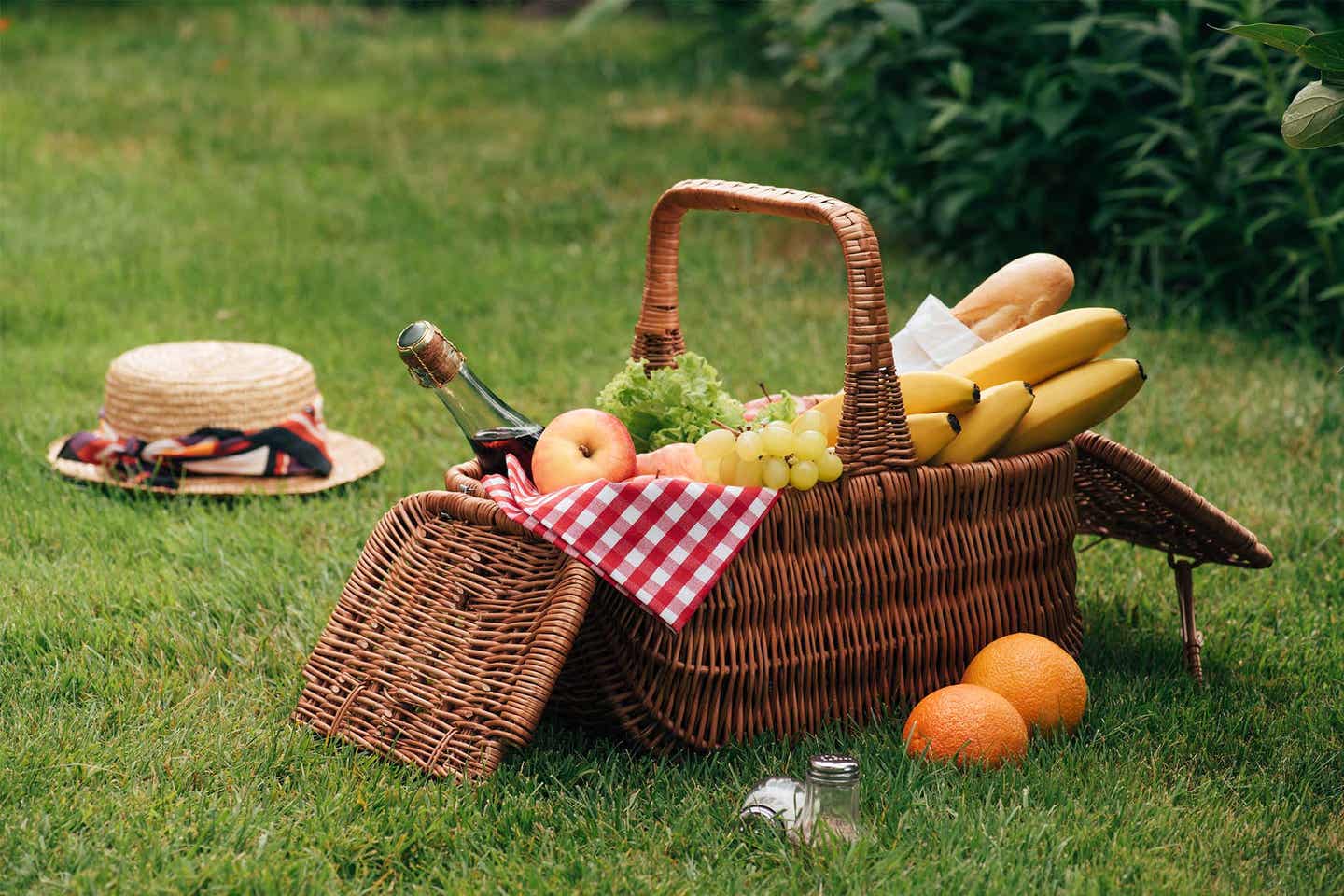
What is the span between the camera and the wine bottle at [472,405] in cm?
252

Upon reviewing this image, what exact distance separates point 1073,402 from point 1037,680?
0.52 metres

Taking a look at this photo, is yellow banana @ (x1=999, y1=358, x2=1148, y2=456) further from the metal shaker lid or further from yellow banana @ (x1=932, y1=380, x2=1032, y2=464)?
the metal shaker lid

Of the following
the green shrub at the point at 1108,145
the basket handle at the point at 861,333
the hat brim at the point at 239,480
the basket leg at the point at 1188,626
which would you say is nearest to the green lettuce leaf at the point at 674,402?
the basket handle at the point at 861,333

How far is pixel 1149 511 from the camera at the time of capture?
2.95 metres

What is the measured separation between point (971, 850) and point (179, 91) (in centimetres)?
732

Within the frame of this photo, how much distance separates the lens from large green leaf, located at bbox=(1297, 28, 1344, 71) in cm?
215

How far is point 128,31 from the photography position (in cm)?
934

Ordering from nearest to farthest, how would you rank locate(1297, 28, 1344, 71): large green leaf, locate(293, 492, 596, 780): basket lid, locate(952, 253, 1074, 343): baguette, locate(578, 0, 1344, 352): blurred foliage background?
locate(1297, 28, 1344, 71): large green leaf, locate(293, 492, 596, 780): basket lid, locate(952, 253, 1074, 343): baguette, locate(578, 0, 1344, 352): blurred foliage background

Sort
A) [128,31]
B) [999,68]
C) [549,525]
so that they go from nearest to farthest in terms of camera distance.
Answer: [549,525]
[999,68]
[128,31]

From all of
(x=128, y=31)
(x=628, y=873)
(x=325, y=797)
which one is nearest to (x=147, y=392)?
(x=325, y=797)

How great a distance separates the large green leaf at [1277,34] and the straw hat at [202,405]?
8.07 ft

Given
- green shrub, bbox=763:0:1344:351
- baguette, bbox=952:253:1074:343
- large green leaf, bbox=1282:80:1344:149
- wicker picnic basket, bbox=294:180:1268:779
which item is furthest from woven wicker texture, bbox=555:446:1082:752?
green shrub, bbox=763:0:1344:351

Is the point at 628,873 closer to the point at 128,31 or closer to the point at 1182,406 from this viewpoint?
the point at 1182,406

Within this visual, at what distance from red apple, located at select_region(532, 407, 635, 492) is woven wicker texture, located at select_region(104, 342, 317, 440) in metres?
1.50
